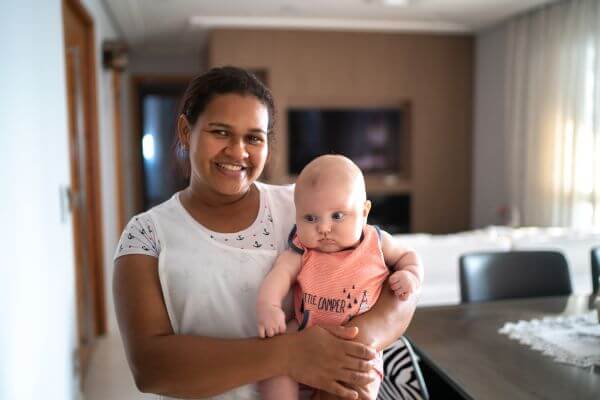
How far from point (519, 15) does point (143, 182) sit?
514 cm

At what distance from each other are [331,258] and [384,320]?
0.17m

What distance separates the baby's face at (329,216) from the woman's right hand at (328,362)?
0.70 ft

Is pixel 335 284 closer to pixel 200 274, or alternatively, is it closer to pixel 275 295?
pixel 275 295

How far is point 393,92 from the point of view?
19.0ft

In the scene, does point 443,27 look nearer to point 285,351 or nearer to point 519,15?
point 519,15

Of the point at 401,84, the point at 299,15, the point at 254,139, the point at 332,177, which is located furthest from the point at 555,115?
the point at 254,139

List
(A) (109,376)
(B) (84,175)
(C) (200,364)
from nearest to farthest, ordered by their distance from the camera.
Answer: (C) (200,364), (A) (109,376), (B) (84,175)

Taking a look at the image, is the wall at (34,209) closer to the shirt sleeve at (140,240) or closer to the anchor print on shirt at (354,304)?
the shirt sleeve at (140,240)

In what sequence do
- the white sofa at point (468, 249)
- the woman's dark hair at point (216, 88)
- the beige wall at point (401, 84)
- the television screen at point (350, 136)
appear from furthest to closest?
the television screen at point (350, 136) → the beige wall at point (401, 84) → the white sofa at point (468, 249) → the woman's dark hair at point (216, 88)

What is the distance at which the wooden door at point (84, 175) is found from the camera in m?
3.09

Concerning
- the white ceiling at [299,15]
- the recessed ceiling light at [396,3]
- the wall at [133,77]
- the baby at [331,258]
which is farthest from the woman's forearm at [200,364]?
the wall at [133,77]

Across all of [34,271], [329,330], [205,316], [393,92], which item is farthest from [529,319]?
[393,92]

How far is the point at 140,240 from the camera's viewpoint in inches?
37.4

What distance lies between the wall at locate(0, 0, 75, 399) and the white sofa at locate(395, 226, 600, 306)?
5.71 feet
